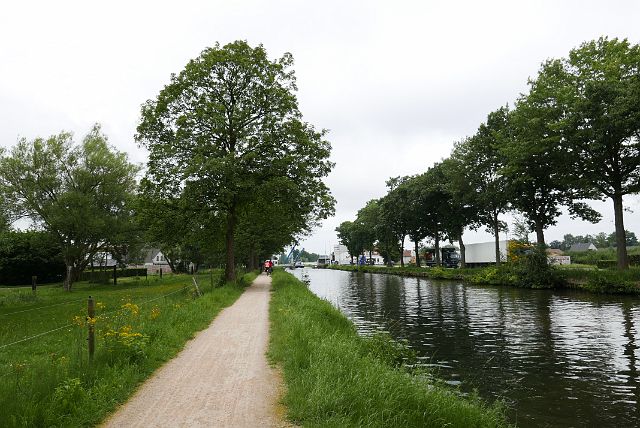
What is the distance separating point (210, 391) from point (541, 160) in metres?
31.8

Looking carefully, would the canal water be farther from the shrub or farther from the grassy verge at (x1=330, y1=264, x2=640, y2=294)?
the grassy verge at (x1=330, y1=264, x2=640, y2=294)

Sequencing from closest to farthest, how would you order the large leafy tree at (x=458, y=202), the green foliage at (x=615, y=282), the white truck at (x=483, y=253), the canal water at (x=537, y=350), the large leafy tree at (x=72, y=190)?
1. the canal water at (x=537, y=350)
2. the green foliage at (x=615, y=282)
3. the large leafy tree at (x=72, y=190)
4. the large leafy tree at (x=458, y=202)
5. the white truck at (x=483, y=253)

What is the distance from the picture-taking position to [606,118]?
86.9 feet

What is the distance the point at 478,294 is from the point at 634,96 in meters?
14.8

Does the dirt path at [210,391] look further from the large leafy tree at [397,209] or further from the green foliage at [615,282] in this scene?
the large leafy tree at [397,209]

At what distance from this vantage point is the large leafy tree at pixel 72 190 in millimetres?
37375

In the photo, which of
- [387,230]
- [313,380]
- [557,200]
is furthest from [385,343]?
[387,230]

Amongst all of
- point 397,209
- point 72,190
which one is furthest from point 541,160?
point 72,190

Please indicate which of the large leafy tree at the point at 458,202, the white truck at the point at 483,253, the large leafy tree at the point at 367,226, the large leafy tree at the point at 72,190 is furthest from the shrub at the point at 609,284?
the large leafy tree at the point at 367,226

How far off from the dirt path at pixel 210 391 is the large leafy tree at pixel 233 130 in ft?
58.2

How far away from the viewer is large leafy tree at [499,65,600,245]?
31.0 m

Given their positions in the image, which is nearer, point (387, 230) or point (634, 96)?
point (634, 96)

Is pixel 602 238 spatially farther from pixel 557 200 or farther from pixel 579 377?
pixel 579 377

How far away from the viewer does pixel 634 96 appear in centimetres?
2534
